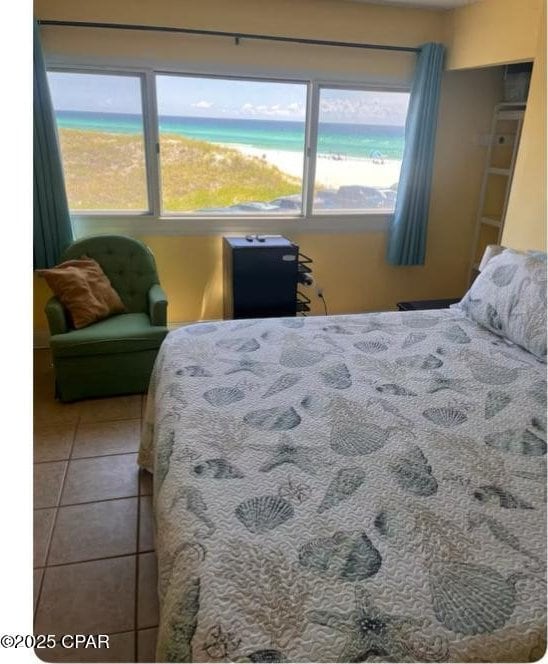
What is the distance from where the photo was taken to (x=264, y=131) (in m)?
3.43

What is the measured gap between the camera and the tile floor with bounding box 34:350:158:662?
4.97 feet

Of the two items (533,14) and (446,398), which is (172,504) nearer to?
(446,398)

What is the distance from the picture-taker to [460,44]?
322 centimetres

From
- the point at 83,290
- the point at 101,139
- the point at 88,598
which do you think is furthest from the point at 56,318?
the point at 88,598

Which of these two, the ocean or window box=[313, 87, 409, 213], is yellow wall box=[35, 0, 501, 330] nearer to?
window box=[313, 87, 409, 213]

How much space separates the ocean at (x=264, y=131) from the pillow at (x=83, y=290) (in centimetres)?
98

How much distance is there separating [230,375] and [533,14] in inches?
103

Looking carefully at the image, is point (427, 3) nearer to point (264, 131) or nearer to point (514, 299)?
point (264, 131)

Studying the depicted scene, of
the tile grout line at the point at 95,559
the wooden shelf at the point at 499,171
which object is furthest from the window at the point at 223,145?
the tile grout line at the point at 95,559

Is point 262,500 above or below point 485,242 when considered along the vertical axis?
below

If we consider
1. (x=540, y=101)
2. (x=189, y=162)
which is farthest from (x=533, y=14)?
(x=189, y=162)

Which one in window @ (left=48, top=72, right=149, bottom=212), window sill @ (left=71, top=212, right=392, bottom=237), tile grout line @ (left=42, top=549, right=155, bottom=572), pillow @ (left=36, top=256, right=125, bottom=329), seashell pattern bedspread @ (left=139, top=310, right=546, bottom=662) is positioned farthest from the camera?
window sill @ (left=71, top=212, right=392, bottom=237)

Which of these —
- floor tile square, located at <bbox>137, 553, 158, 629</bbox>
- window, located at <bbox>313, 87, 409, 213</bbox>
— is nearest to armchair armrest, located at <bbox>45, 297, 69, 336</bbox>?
floor tile square, located at <bbox>137, 553, 158, 629</bbox>

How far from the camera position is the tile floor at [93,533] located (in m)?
1.51
